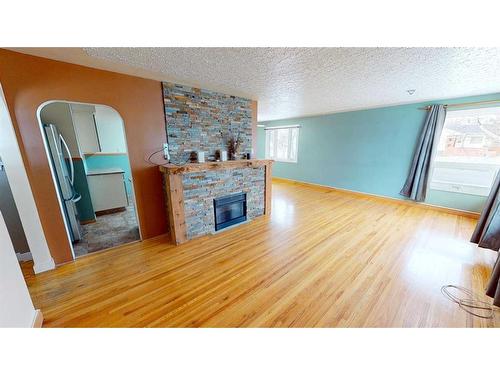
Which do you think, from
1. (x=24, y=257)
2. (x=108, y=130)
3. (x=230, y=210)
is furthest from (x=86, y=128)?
(x=230, y=210)

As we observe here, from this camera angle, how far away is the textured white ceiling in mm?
1570

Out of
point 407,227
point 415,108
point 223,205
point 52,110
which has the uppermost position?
point 415,108

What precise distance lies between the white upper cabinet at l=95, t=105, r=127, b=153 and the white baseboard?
246 cm

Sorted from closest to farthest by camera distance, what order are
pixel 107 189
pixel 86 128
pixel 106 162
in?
pixel 107 189
pixel 86 128
pixel 106 162

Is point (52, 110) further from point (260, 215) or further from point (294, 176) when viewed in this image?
point (294, 176)

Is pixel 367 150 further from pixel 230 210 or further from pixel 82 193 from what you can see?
pixel 82 193

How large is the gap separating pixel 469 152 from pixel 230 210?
4388mm

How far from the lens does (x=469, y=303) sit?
1.47 meters

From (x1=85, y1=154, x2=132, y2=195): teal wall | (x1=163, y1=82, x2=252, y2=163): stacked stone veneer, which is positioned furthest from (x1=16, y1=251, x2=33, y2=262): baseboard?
(x1=163, y1=82, x2=252, y2=163): stacked stone veneer

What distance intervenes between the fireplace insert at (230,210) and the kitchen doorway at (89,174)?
115 cm

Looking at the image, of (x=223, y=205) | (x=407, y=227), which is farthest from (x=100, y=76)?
(x=407, y=227)

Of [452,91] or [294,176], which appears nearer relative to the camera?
[452,91]

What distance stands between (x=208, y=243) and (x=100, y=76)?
2.30 metres

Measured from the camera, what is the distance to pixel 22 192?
64.9 inches
